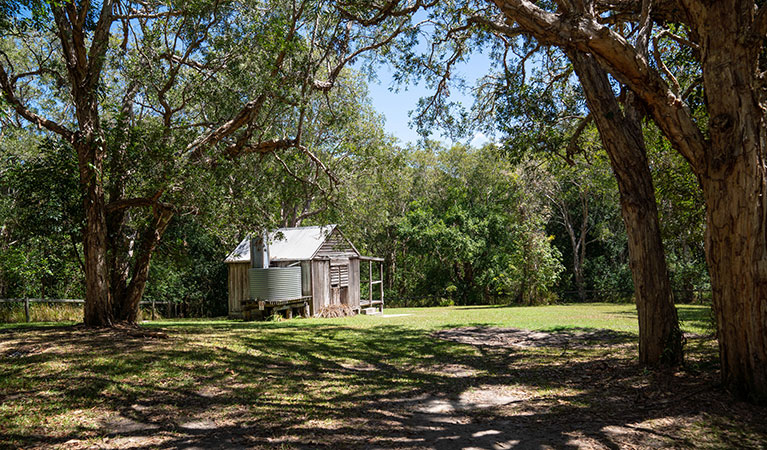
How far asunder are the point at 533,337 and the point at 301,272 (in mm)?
12231

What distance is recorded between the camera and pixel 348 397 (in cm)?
594

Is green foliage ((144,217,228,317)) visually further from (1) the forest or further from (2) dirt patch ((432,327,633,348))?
(2) dirt patch ((432,327,633,348))

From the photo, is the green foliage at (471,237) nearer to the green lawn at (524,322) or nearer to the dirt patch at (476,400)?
the green lawn at (524,322)

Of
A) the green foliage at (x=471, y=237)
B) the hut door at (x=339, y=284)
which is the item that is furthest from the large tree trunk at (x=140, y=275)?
the green foliage at (x=471, y=237)

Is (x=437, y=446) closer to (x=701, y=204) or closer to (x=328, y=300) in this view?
(x=701, y=204)

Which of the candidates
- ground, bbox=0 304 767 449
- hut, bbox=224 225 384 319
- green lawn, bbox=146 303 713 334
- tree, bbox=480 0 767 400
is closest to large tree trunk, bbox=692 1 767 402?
tree, bbox=480 0 767 400

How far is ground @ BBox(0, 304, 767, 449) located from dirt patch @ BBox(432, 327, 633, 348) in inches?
16.4

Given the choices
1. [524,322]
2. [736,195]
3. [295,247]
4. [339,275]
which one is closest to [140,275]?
[524,322]

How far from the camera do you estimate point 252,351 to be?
8469 mm

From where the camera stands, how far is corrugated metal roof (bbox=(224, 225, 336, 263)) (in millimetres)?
21406

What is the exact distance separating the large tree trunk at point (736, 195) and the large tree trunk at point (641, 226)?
3.59ft

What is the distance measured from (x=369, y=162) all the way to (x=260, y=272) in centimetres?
604

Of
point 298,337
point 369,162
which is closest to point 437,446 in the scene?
point 298,337

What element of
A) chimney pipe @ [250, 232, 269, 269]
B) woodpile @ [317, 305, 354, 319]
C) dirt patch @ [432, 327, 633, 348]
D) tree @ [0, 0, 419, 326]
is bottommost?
woodpile @ [317, 305, 354, 319]
